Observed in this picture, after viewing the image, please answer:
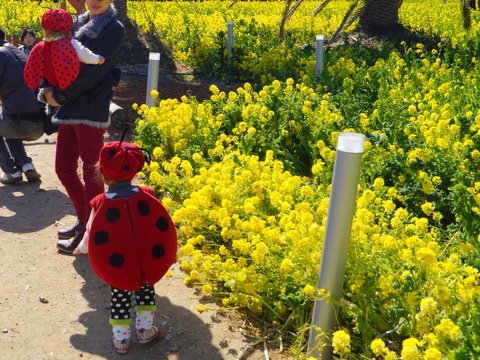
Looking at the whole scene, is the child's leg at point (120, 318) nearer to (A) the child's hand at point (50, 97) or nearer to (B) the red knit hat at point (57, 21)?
(A) the child's hand at point (50, 97)

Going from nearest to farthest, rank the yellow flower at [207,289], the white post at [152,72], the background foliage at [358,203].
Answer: the background foliage at [358,203], the yellow flower at [207,289], the white post at [152,72]

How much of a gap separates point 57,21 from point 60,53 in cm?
21

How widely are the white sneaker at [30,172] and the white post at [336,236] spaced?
3627 mm

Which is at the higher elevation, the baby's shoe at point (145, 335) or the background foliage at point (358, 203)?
the background foliage at point (358, 203)

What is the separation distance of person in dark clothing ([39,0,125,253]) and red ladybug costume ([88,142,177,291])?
0.98m

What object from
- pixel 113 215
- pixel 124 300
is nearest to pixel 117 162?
pixel 113 215

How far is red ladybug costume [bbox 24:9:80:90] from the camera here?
14.1 feet

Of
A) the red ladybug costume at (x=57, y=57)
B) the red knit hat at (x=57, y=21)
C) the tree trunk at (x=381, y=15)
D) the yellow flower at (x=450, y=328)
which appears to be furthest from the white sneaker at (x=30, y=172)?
the tree trunk at (x=381, y=15)

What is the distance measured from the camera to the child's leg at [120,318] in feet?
11.8

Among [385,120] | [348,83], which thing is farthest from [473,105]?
[348,83]

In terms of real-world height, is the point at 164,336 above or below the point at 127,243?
below

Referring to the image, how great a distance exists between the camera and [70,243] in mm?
4820

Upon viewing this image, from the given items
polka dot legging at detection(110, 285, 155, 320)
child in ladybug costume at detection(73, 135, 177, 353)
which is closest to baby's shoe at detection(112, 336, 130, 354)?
child in ladybug costume at detection(73, 135, 177, 353)

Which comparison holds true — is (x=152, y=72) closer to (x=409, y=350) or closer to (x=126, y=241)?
(x=126, y=241)
